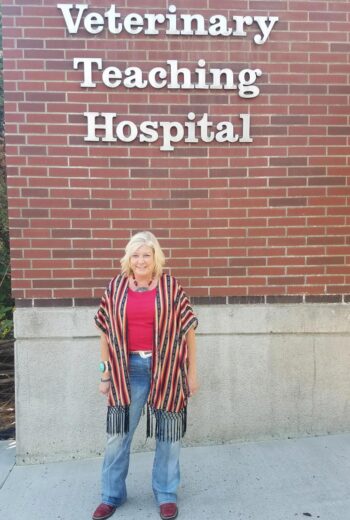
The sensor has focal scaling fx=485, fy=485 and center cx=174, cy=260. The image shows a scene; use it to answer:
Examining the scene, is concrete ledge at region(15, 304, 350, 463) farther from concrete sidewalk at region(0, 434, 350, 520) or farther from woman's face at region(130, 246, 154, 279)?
woman's face at region(130, 246, 154, 279)

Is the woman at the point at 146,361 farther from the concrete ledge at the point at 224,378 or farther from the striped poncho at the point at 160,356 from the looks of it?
the concrete ledge at the point at 224,378

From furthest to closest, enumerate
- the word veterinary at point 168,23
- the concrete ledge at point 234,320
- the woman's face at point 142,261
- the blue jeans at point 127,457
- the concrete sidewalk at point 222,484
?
the concrete ledge at point 234,320 → the word veterinary at point 168,23 → the concrete sidewalk at point 222,484 → the blue jeans at point 127,457 → the woman's face at point 142,261

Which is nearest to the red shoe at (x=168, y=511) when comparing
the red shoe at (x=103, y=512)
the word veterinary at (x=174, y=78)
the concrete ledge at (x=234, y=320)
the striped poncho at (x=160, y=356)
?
the red shoe at (x=103, y=512)

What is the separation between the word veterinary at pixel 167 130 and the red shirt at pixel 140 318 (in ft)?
4.49

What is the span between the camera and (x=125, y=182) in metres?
3.60

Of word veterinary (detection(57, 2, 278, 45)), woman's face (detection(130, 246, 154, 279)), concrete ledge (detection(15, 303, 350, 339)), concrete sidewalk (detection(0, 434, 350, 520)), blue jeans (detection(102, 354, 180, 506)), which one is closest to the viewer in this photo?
woman's face (detection(130, 246, 154, 279))

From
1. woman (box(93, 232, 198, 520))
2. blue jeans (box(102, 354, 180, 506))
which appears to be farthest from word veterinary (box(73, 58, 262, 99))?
blue jeans (box(102, 354, 180, 506))

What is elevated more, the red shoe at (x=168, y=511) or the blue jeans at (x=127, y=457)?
the blue jeans at (x=127, y=457)

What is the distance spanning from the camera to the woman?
105 inches

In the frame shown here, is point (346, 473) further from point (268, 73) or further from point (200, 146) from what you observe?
point (268, 73)

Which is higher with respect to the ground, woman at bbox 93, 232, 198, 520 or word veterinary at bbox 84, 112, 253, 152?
word veterinary at bbox 84, 112, 253, 152

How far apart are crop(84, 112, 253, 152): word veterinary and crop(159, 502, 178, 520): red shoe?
237cm

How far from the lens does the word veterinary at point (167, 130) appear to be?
3549 millimetres

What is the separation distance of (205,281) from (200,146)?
1014 millimetres
